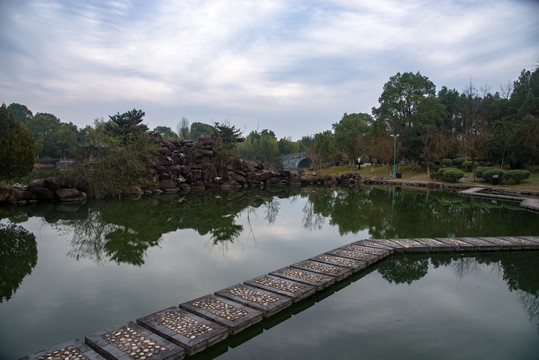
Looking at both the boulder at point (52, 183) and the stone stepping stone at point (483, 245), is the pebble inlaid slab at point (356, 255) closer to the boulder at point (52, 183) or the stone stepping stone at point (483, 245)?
the stone stepping stone at point (483, 245)

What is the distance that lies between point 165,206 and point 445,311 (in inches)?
457

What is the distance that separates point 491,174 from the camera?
2352 centimetres

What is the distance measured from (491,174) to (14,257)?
25.8 meters

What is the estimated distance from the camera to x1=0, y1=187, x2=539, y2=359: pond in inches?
155

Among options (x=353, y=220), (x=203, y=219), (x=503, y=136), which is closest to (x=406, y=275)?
(x=353, y=220)

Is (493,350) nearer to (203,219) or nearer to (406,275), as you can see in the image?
(406,275)

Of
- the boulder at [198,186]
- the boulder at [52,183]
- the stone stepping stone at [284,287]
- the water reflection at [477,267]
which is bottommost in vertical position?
the water reflection at [477,267]

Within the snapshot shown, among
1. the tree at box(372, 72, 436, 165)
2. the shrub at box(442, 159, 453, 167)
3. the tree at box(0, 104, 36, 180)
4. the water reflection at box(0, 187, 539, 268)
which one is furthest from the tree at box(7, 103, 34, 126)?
the shrub at box(442, 159, 453, 167)

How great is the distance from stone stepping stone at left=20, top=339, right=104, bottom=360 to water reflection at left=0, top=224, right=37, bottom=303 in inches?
83.5

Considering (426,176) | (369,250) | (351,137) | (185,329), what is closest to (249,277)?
(185,329)

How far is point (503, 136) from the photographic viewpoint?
28.1m

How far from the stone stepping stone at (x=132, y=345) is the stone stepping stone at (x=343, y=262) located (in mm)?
3346

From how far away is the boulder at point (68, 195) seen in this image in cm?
1476

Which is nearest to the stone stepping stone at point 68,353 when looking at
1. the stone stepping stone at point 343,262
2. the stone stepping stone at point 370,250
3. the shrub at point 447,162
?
the stone stepping stone at point 343,262
